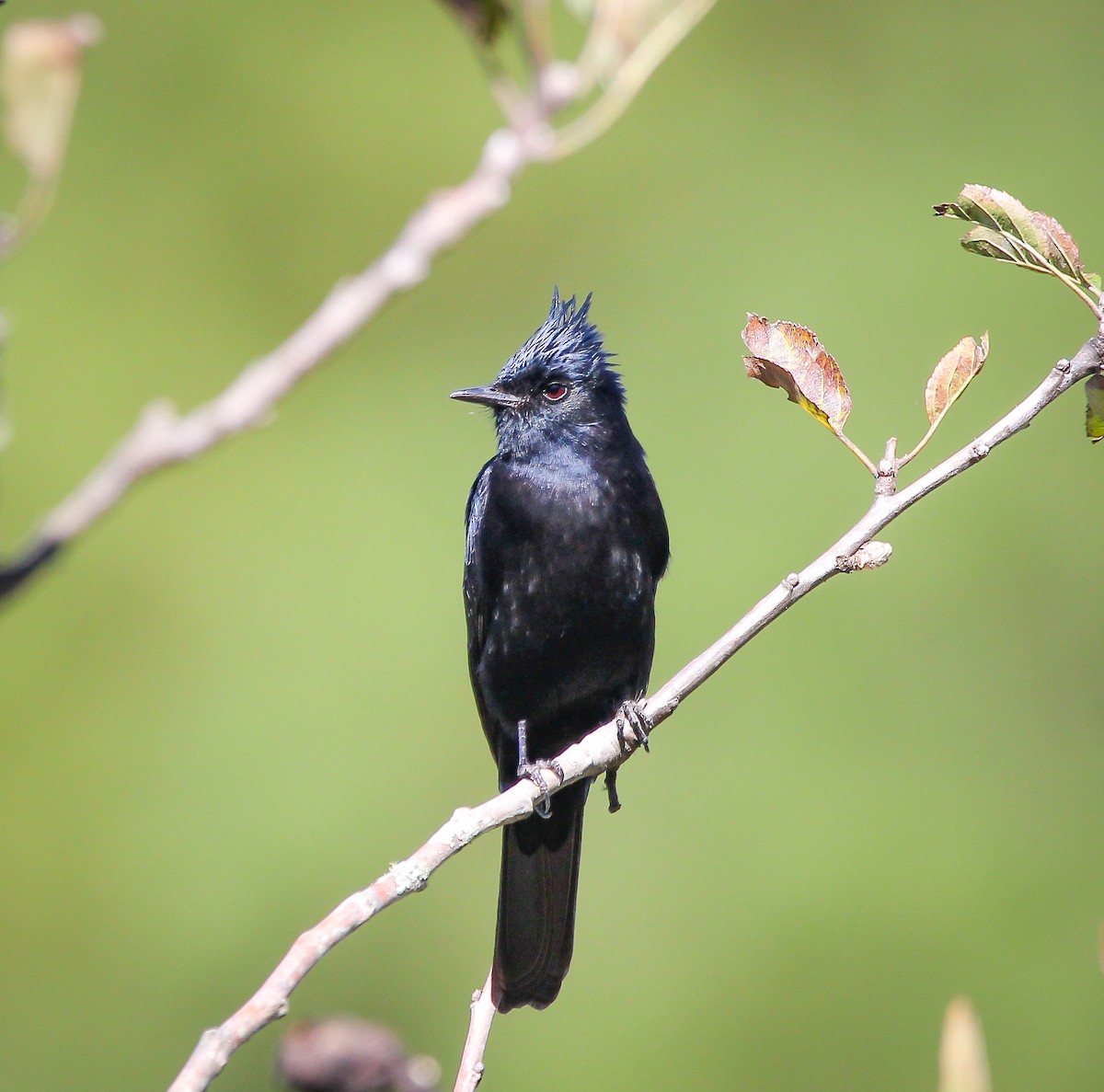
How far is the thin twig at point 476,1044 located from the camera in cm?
192

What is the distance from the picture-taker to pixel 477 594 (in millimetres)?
4211

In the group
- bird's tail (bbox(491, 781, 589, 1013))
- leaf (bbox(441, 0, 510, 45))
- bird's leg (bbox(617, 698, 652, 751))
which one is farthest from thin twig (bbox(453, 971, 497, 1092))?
bird's tail (bbox(491, 781, 589, 1013))

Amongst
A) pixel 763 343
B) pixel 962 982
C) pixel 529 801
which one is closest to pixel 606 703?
A: pixel 529 801

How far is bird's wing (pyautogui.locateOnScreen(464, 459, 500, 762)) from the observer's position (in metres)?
4.19

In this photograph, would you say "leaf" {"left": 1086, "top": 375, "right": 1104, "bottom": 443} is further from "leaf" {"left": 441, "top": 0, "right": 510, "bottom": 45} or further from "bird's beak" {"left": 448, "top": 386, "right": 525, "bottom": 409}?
"bird's beak" {"left": 448, "top": 386, "right": 525, "bottom": 409}

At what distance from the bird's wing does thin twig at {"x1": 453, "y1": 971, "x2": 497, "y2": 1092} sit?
1.94 metres

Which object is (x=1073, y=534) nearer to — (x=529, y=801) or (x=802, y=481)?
(x=802, y=481)

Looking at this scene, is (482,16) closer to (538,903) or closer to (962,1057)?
(962,1057)

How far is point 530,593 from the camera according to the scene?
157 inches

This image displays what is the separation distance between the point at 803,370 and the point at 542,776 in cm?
141

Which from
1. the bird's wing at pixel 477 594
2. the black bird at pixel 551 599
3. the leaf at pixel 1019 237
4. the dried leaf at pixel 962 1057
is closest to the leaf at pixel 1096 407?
the leaf at pixel 1019 237

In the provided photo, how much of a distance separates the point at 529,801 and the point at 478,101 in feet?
22.7

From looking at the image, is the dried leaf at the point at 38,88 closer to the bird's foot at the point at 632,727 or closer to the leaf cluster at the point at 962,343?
the leaf cluster at the point at 962,343

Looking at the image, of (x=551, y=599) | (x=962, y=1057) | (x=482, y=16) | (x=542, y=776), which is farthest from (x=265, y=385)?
(x=551, y=599)
